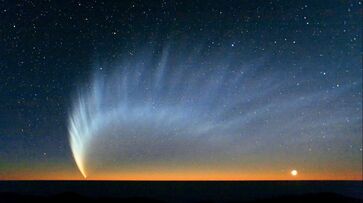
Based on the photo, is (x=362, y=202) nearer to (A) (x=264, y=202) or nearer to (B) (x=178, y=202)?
(A) (x=264, y=202)

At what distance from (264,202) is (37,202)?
2746 cm

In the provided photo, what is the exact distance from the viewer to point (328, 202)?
159 feet

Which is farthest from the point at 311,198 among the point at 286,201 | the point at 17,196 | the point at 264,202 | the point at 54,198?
the point at 17,196

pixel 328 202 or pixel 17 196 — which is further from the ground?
pixel 17 196

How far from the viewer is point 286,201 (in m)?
53.2

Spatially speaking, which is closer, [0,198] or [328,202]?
[328,202]

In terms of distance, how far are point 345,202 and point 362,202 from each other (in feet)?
5.63

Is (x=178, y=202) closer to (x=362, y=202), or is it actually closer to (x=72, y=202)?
(x=72, y=202)

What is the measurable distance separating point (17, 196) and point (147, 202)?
16903 millimetres

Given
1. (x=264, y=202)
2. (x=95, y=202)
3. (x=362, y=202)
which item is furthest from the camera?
(x=264, y=202)

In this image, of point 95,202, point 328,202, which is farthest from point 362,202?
point 95,202

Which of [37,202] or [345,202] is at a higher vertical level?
[37,202]

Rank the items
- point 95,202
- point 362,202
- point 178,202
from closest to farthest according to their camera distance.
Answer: point 362,202 → point 95,202 → point 178,202

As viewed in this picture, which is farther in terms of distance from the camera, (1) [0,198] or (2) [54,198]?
(1) [0,198]
